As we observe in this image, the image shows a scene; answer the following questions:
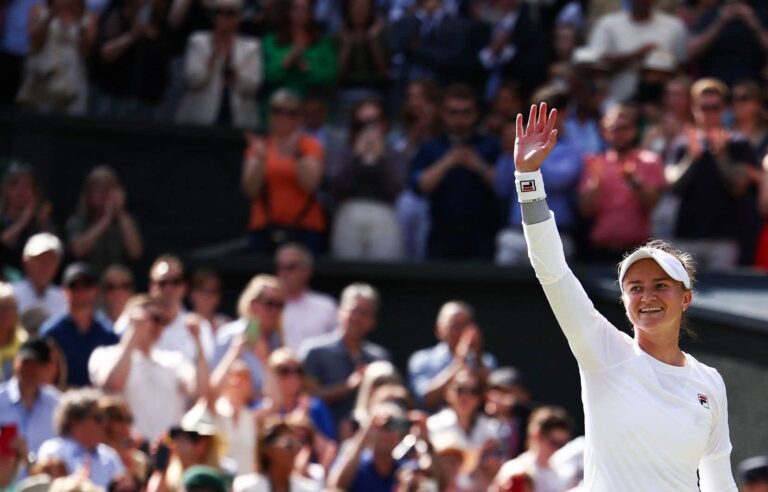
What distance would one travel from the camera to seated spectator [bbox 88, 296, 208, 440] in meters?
8.98

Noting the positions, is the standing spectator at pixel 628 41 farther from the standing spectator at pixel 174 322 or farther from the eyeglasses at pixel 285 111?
the standing spectator at pixel 174 322

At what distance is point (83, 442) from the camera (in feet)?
26.5

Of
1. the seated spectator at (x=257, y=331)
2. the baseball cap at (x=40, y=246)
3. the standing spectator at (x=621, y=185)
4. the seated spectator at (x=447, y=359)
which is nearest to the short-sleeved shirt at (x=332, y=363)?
the seated spectator at (x=257, y=331)

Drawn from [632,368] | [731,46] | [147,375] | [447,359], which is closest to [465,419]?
[447,359]

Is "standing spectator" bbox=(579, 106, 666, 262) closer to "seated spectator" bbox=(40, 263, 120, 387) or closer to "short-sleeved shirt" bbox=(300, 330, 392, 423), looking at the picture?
"short-sleeved shirt" bbox=(300, 330, 392, 423)

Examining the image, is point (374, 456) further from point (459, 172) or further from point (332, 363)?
point (459, 172)

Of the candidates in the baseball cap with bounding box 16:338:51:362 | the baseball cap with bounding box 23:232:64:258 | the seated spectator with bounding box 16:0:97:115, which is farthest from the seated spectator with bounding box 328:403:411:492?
the seated spectator with bounding box 16:0:97:115

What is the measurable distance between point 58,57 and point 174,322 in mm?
3790

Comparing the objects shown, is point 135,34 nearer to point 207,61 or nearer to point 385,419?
point 207,61

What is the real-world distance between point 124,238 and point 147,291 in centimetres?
85

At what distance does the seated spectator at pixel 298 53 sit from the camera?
517 inches

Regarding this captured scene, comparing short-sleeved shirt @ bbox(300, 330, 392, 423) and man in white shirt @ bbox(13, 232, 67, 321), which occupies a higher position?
man in white shirt @ bbox(13, 232, 67, 321)

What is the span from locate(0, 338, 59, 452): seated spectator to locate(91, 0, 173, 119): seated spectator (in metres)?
4.97

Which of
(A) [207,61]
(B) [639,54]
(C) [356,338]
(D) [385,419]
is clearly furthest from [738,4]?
(D) [385,419]
